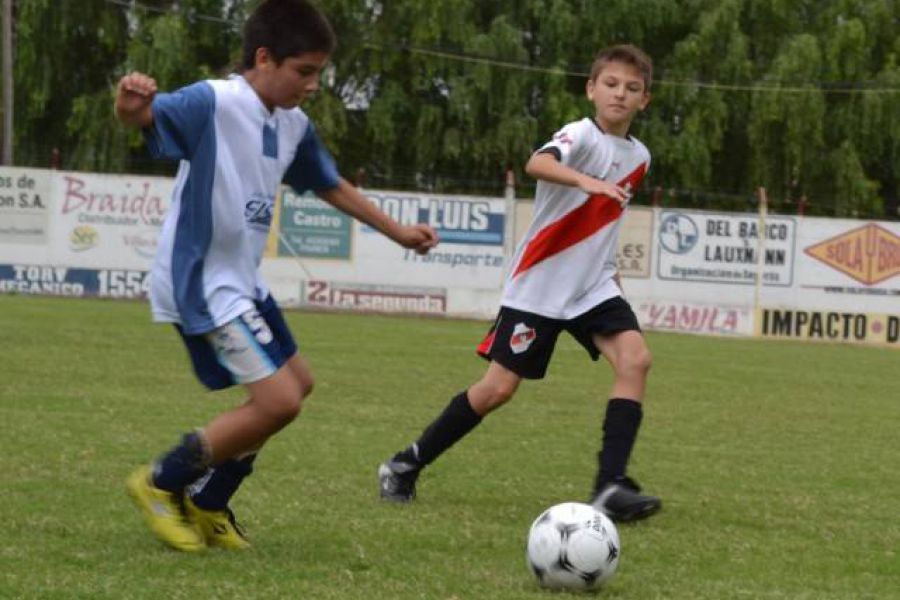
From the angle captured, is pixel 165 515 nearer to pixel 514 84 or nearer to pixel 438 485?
pixel 438 485

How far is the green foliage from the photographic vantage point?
30641mm

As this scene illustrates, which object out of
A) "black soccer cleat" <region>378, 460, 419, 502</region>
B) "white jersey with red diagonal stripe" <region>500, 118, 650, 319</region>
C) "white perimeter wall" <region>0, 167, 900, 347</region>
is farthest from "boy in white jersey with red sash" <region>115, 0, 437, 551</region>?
"white perimeter wall" <region>0, 167, 900, 347</region>

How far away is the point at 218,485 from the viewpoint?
5.04 metres

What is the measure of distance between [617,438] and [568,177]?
1.01m

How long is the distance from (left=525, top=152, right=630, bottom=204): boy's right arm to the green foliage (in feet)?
80.0

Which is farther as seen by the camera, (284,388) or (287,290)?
(287,290)

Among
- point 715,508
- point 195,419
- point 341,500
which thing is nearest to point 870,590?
point 715,508

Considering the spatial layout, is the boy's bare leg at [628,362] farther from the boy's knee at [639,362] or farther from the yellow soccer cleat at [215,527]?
the yellow soccer cleat at [215,527]

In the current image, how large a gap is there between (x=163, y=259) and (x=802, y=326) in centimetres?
2051

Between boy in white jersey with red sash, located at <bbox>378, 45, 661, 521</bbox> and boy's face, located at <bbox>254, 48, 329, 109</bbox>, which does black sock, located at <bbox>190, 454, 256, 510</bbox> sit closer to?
boy's face, located at <bbox>254, 48, 329, 109</bbox>

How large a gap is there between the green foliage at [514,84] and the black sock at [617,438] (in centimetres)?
2426

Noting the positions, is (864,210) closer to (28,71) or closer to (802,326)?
(802,326)

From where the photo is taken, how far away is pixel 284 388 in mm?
4809

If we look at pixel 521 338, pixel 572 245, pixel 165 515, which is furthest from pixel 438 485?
pixel 165 515
